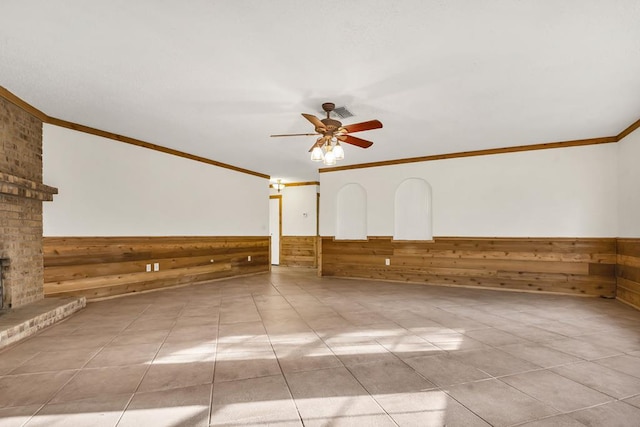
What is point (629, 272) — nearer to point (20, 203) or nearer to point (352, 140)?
point (352, 140)

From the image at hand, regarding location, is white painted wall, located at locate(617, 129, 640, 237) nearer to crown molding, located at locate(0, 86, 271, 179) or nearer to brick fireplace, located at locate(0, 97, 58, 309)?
crown molding, located at locate(0, 86, 271, 179)

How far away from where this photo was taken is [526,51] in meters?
2.79

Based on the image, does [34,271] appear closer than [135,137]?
Yes

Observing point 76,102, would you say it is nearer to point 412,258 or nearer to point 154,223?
point 154,223

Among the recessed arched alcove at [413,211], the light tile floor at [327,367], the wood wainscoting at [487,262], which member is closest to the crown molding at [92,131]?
the light tile floor at [327,367]

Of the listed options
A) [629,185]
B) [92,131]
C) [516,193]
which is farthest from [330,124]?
[629,185]

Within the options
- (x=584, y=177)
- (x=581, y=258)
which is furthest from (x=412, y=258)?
(x=584, y=177)

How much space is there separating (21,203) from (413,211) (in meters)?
6.50

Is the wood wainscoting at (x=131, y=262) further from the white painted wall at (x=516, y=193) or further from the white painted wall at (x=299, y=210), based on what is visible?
the white painted wall at (x=516, y=193)

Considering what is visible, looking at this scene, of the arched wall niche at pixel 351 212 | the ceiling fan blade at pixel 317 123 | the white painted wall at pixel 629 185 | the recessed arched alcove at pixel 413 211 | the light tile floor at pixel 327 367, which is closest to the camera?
the light tile floor at pixel 327 367

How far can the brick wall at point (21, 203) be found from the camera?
3.70m

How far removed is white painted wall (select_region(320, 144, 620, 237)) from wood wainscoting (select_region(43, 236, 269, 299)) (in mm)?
3397

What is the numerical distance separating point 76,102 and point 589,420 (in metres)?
5.58

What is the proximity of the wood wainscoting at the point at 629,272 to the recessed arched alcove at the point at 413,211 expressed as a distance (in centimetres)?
298
